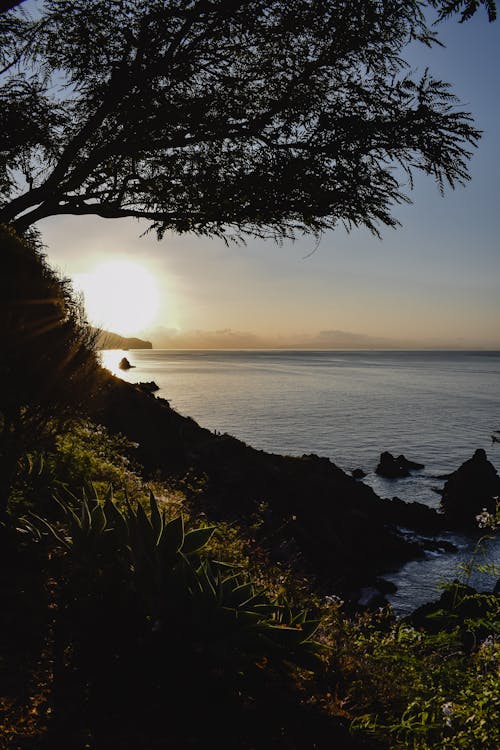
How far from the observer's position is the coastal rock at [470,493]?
26.1 m

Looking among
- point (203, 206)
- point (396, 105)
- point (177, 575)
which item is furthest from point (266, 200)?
point (177, 575)

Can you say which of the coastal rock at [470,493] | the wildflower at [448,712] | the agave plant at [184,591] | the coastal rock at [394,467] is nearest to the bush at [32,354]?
the agave plant at [184,591]

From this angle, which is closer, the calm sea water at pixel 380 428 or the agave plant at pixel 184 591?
the agave plant at pixel 184 591

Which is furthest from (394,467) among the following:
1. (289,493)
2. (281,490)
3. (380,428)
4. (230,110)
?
(230,110)

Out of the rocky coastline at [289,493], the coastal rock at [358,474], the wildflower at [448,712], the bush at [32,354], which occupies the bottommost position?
the coastal rock at [358,474]

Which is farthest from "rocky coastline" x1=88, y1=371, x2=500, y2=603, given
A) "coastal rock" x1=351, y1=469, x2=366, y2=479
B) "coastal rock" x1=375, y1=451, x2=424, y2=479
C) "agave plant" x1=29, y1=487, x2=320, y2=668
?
"agave plant" x1=29, y1=487, x2=320, y2=668

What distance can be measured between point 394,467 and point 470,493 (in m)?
7.77

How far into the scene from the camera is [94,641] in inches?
138

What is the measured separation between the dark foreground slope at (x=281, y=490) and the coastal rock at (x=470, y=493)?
5047 mm

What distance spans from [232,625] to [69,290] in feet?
15.2

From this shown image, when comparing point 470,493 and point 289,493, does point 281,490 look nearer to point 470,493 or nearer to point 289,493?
point 289,493

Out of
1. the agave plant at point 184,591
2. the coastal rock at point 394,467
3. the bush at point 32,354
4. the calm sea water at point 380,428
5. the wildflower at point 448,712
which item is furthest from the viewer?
the coastal rock at point 394,467

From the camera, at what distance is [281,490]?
19891 millimetres

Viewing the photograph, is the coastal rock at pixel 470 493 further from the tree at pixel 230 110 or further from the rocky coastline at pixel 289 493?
the tree at pixel 230 110
